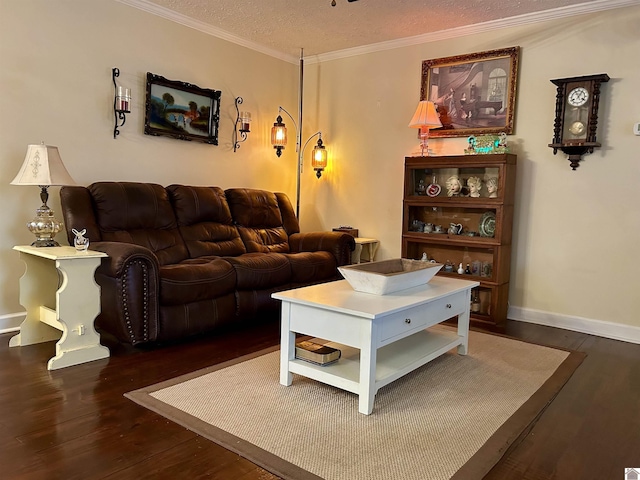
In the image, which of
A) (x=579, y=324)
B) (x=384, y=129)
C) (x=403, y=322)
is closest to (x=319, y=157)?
(x=384, y=129)

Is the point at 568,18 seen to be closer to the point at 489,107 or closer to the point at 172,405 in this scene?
the point at 489,107

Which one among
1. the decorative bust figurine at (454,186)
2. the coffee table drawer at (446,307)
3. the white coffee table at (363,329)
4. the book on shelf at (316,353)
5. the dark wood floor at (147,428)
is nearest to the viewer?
the dark wood floor at (147,428)

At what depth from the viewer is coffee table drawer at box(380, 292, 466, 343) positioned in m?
2.20

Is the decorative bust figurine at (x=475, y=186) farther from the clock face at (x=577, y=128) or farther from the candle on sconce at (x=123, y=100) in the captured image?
the candle on sconce at (x=123, y=100)

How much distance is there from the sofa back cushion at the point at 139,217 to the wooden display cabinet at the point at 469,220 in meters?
1.99

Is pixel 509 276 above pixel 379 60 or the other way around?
the other way around

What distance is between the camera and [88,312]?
8.78ft

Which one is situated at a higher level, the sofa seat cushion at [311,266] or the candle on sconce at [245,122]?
the candle on sconce at [245,122]

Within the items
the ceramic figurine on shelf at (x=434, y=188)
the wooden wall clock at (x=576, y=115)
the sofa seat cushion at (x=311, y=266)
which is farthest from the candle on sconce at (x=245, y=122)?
the wooden wall clock at (x=576, y=115)

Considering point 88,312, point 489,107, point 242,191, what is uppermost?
point 489,107

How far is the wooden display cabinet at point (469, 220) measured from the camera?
3.78 meters

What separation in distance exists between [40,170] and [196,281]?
1129 mm

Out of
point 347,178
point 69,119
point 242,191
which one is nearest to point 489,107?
point 347,178

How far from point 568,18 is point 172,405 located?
152 inches
